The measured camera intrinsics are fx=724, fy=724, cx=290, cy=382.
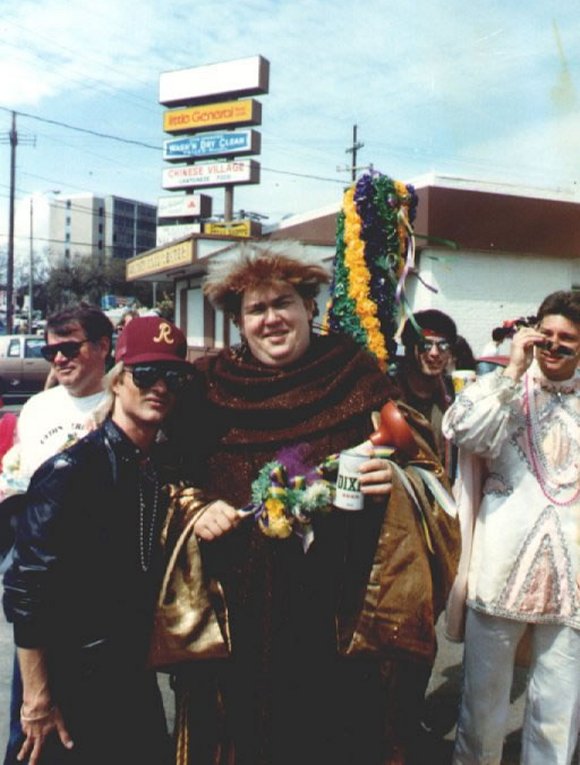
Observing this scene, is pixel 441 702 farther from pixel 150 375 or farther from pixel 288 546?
pixel 150 375

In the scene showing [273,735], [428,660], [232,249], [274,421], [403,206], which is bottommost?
[273,735]

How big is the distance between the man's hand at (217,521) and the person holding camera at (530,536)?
93cm

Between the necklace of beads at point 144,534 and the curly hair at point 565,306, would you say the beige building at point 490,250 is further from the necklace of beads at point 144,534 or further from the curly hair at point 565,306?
the necklace of beads at point 144,534

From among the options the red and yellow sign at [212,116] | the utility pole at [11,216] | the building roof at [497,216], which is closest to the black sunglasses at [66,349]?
the building roof at [497,216]

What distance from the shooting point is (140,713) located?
6.98ft

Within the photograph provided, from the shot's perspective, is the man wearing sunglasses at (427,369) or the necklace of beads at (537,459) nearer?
the necklace of beads at (537,459)

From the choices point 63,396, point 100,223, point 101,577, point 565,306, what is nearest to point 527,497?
point 565,306

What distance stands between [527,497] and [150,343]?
4.77 feet

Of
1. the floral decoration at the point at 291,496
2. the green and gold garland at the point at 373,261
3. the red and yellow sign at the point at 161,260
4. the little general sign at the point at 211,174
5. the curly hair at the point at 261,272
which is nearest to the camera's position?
the floral decoration at the point at 291,496

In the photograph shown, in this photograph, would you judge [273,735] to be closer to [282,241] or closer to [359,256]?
[282,241]

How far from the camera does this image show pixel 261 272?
2344 mm

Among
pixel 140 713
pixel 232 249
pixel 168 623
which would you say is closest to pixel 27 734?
pixel 140 713

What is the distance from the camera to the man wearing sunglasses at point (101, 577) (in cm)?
192

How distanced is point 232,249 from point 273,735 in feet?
5.10
